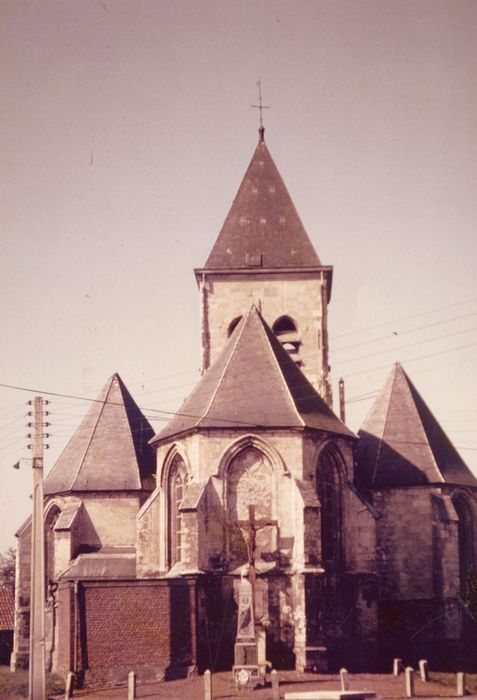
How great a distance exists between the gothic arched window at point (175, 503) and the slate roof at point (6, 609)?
12.7 m

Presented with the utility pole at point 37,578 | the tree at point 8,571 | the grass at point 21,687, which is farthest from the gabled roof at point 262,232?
the tree at point 8,571

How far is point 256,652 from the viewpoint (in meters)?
23.2

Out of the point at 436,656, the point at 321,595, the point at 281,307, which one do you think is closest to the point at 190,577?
the point at 321,595

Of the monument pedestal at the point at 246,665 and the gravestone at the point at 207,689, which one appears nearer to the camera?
the gravestone at the point at 207,689

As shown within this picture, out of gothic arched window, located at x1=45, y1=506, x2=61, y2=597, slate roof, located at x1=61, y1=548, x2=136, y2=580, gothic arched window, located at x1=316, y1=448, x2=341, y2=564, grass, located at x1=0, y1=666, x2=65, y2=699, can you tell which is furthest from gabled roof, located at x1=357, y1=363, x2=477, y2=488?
grass, located at x1=0, y1=666, x2=65, y2=699

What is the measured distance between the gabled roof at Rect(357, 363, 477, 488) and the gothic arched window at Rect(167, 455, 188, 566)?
22.6 ft

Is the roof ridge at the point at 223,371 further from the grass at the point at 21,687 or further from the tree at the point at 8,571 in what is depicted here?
the tree at the point at 8,571

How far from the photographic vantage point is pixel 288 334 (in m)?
37.9

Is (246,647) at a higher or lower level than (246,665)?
higher

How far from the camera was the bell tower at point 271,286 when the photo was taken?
37.7 meters

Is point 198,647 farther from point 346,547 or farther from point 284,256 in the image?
point 284,256

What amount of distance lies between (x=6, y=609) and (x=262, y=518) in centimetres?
1840

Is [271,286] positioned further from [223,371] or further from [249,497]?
[249,497]

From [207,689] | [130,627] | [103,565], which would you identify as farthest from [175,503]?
[207,689]
